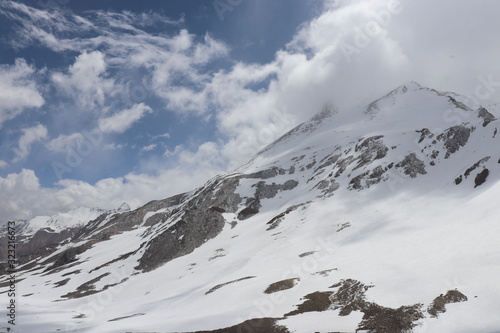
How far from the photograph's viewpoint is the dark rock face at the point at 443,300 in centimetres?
2648

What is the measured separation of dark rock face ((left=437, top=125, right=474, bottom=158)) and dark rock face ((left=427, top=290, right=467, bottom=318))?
62.1m

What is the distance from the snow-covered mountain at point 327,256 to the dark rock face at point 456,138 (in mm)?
353

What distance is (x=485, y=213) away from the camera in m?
46.8

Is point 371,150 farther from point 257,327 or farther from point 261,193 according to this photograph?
point 257,327

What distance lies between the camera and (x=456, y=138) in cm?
8150

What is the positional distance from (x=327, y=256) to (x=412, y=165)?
1717 inches

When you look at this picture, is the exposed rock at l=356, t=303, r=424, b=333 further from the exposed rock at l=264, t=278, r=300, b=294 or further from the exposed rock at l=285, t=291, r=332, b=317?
the exposed rock at l=264, t=278, r=300, b=294

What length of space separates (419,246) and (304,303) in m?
20.3

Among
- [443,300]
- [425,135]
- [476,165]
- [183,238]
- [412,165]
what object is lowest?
[443,300]

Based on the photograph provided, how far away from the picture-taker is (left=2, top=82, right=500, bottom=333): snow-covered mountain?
2988 centimetres

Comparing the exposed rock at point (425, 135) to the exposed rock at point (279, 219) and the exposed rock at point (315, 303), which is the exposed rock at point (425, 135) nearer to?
the exposed rock at point (279, 219)

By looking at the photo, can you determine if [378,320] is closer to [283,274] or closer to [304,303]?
[304,303]

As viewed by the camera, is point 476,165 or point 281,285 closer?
point 281,285

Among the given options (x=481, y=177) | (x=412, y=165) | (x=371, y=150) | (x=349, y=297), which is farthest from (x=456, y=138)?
(x=349, y=297)
